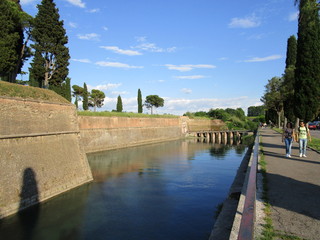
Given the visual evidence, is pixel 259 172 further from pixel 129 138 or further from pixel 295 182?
pixel 129 138

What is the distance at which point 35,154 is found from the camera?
10508mm

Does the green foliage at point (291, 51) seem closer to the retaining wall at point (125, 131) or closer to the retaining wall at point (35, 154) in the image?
the retaining wall at point (125, 131)

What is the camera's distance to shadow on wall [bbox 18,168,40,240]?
8.14m

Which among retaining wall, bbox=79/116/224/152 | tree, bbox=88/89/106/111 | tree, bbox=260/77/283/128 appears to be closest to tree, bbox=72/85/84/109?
tree, bbox=88/89/106/111

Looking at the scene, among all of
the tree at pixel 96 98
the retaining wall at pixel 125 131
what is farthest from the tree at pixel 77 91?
the retaining wall at pixel 125 131

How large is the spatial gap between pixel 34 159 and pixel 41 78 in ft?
49.2

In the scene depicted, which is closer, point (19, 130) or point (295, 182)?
point (295, 182)

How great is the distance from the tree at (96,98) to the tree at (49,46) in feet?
99.9

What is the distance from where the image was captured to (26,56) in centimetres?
2484

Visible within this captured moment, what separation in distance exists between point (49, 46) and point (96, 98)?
3226 cm

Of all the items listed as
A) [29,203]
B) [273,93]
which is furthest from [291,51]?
[29,203]

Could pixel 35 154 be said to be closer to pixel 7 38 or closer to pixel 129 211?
pixel 129 211

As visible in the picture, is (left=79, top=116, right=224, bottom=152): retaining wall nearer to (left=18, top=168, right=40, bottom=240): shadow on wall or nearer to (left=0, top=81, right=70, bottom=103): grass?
(left=0, top=81, right=70, bottom=103): grass

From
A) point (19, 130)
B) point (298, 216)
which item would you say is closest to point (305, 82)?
point (298, 216)
